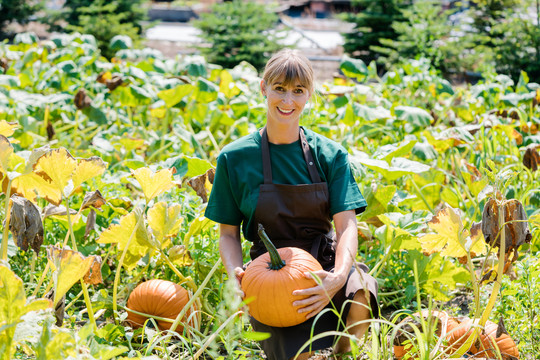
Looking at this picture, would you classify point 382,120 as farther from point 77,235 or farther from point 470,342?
point 470,342

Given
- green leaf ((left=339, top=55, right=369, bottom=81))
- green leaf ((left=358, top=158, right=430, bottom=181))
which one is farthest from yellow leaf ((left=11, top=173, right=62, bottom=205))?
green leaf ((left=339, top=55, right=369, bottom=81))

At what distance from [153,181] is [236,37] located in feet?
20.0

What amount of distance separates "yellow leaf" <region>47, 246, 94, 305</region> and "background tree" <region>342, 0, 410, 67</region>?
7.54m

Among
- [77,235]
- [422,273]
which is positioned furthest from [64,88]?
[422,273]

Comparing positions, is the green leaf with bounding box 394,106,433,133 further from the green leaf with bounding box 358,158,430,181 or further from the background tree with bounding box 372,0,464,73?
the background tree with bounding box 372,0,464,73

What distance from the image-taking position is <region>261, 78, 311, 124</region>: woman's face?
2053 mm

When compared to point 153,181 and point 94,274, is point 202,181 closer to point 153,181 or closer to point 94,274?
point 153,181

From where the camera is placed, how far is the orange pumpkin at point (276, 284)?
1.81 meters

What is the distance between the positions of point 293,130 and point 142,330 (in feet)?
2.72

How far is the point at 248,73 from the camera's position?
499cm

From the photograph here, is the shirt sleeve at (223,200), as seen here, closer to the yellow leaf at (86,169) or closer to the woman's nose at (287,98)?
the woman's nose at (287,98)

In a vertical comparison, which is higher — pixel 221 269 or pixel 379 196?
pixel 379 196

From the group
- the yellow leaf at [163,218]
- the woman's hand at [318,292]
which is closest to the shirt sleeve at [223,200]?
the yellow leaf at [163,218]

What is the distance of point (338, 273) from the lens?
1913 millimetres
